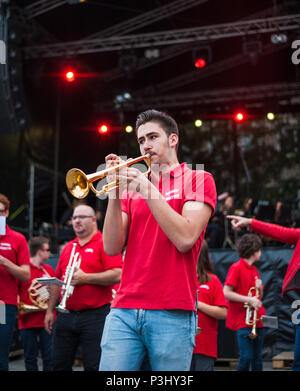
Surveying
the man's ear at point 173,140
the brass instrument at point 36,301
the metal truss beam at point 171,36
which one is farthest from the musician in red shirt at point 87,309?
the metal truss beam at point 171,36

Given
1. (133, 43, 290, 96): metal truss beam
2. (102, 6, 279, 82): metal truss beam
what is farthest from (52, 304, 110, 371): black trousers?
(133, 43, 290, 96): metal truss beam

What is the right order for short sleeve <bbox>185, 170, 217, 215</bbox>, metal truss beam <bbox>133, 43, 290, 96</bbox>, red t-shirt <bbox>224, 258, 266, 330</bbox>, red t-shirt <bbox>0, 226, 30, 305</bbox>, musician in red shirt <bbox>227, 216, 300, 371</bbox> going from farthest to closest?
1. metal truss beam <bbox>133, 43, 290, 96</bbox>
2. red t-shirt <bbox>224, 258, 266, 330</bbox>
3. red t-shirt <bbox>0, 226, 30, 305</bbox>
4. musician in red shirt <bbox>227, 216, 300, 371</bbox>
5. short sleeve <bbox>185, 170, 217, 215</bbox>

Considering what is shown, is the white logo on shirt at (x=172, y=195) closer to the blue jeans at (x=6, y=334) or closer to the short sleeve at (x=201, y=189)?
the short sleeve at (x=201, y=189)

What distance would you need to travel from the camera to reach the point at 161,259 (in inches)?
109

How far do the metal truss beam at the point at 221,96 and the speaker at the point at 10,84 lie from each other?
5.46m

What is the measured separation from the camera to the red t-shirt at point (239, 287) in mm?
6465

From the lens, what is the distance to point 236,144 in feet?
61.4

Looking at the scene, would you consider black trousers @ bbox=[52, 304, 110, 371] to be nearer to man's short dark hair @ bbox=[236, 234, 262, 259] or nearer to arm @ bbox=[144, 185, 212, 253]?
man's short dark hair @ bbox=[236, 234, 262, 259]

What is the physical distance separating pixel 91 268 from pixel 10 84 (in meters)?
6.24

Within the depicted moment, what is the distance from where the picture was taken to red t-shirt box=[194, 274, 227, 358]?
5078 mm

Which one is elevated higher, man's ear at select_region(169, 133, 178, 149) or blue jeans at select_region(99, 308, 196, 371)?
man's ear at select_region(169, 133, 178, 149)

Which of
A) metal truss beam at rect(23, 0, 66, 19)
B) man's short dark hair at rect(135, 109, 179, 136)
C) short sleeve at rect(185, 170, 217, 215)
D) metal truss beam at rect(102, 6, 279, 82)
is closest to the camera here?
short sleeve at rect(185, 170, 217, 215)

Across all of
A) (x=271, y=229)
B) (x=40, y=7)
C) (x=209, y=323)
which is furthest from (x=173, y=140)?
(x=40, y=7)

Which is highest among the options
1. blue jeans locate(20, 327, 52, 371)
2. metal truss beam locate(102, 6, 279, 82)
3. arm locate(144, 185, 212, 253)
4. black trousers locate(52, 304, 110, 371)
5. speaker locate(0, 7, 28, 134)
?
metal truss beam locate(102, 6, 279, 82)
